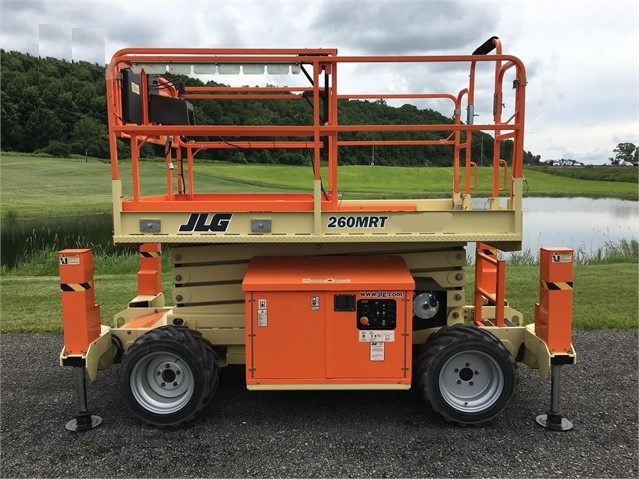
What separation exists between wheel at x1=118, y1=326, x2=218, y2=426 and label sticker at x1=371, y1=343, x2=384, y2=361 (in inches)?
51.3

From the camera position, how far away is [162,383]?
162 inches

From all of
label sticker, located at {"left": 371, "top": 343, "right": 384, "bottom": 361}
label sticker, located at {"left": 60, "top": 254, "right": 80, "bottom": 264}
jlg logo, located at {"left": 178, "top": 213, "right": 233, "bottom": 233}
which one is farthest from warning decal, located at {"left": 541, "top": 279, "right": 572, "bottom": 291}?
label sticker, located at {"left": 60, "top": 254, "right": 80, "bottom": 264}

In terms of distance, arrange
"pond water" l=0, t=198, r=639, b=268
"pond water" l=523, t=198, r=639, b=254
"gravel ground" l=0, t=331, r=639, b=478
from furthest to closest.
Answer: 1. "pond water" l=523, t=198, r=639, b=254
2. "pond water" l=0, t=198, r=639, b=268
3. "gravel ground" l=0, t=331, r=639, b=478

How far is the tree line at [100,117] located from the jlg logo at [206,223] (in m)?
1.17

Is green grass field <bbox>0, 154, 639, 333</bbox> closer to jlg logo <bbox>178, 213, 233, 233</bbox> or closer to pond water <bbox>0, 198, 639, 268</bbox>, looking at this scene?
pond water <bbox>0, 198, 639, 268</bbox>

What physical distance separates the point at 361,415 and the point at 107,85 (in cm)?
331

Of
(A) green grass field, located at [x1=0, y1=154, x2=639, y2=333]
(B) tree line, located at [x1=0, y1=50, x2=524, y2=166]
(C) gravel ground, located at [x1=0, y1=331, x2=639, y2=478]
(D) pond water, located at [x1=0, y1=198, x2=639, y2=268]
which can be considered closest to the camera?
(C) gravel ground, located at [x1=0, y1=331, x2=639, y2=478]

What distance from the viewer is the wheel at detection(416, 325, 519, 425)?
394 centimetres

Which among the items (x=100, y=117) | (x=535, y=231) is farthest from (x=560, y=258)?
(x=535, y=231)

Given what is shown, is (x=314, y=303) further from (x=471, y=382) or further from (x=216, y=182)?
(x=216, y=182)

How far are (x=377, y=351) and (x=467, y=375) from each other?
0.79 metres

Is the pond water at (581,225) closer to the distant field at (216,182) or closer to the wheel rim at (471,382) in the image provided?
the distant field at (216,182)

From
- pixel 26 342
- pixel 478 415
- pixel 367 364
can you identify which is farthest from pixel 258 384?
pixel 26 342

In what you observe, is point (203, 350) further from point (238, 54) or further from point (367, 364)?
point (238, 54)
